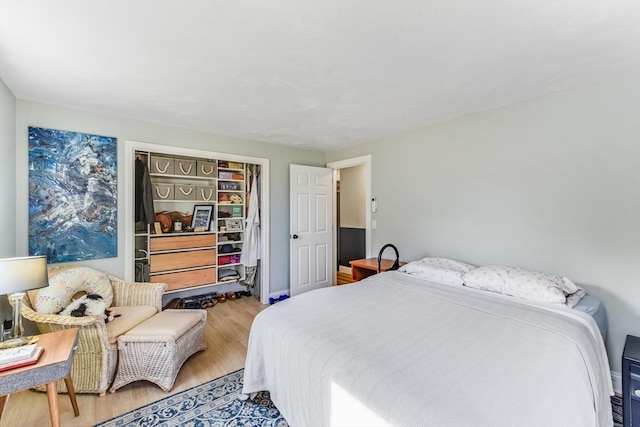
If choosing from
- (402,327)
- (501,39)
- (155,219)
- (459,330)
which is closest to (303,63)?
(501,39)

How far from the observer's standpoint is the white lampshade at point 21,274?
4.77 feet

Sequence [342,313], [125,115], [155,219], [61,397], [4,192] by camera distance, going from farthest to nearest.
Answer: [155,219] → [125,115] → [4,192] → [61,397] → [342,313]

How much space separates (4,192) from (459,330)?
3.35 metres

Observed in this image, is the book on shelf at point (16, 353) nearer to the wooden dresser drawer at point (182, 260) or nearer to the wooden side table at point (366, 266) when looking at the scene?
the wooden dresser drawer at point (182, 260)

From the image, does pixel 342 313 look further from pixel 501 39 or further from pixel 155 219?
pixel 155 219

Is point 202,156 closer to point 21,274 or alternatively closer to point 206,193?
point 206,193

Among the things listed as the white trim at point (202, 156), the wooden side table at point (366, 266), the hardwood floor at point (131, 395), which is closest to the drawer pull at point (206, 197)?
the white trim at point (202, 156)

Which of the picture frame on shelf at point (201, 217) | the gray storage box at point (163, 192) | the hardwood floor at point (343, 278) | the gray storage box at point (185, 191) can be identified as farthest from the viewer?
the hardwood floor at point (343, 278)

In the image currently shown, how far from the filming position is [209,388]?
6.59 ft

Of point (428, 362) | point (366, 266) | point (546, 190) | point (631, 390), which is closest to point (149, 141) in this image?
point (366, 266)

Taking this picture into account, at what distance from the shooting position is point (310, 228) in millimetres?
4203

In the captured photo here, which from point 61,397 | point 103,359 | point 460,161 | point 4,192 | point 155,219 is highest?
point 460,161

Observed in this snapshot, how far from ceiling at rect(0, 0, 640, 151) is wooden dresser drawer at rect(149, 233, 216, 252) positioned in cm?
167

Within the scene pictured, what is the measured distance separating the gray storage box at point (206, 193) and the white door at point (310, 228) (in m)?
1.17
